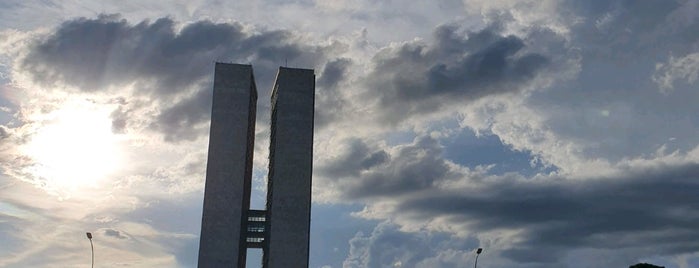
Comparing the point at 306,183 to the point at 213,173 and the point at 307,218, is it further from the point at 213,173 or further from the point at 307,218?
the point at 213,173

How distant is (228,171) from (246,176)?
12.5 metres

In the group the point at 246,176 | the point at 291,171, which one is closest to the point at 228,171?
the point at 246,176

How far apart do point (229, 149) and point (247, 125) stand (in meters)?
6.26

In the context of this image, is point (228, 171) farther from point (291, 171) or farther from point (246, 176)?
point (291, 171)

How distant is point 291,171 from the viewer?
504 feet

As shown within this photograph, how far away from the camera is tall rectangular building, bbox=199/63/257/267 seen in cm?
14562

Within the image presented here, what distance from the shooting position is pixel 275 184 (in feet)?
500

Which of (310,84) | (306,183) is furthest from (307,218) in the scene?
(310,84)

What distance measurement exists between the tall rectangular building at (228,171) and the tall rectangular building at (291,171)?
6180 millimetres

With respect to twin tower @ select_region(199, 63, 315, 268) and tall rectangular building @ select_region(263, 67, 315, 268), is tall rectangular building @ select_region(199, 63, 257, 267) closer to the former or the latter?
twin tower @ select_region(199, 63, 315, 268)

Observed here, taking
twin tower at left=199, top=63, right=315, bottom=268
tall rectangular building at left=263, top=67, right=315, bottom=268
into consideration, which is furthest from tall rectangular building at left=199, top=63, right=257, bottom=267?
tall rectangular building at left=263, top=67, right=315, bottom=268

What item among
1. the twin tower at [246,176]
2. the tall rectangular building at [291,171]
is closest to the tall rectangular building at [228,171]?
the twin tower at [246,176]

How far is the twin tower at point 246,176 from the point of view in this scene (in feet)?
481

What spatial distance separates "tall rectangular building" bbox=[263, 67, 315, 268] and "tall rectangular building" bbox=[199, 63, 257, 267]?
618 centimetres
